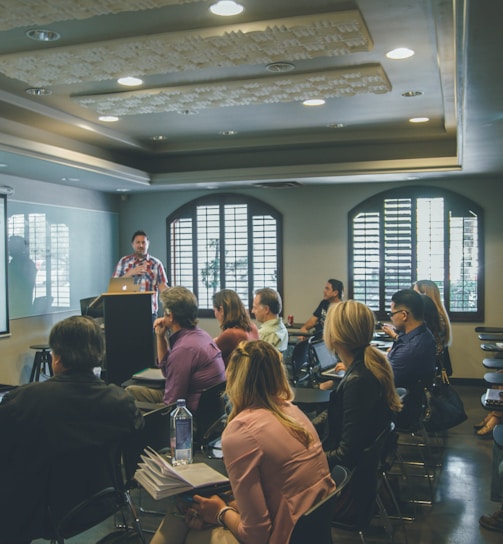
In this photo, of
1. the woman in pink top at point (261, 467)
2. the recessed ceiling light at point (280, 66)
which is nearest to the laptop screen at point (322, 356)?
the recessed ceiling light at point (280, 66)

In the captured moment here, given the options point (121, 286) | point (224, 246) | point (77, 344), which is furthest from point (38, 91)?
point (224, 246)

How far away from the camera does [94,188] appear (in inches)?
328

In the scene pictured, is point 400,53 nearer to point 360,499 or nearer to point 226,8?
point 226,8

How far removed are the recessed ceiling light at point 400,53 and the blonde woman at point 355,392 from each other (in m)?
1.88

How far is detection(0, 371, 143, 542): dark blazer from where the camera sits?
2.35 m

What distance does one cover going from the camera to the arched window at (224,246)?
28.5 feet

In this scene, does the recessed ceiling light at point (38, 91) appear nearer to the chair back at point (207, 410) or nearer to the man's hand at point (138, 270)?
the man's hand at point (138, 270)

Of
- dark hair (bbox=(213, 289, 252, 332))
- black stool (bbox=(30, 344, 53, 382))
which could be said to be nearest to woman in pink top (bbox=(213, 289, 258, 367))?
dark hair (bbox=(213, 289, 252, 332))

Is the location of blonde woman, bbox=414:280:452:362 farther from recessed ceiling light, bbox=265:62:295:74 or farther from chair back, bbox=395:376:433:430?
recessed ceiling light, bbox=265:62:295:74

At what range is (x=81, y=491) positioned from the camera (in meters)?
2.53

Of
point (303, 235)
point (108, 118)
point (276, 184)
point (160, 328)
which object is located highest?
point (108, 118)

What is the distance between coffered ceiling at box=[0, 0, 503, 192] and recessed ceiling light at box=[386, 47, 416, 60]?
0.18ft

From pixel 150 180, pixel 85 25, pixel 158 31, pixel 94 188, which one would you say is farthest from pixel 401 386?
pixel 94 188

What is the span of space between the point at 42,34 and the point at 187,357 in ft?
6.91
